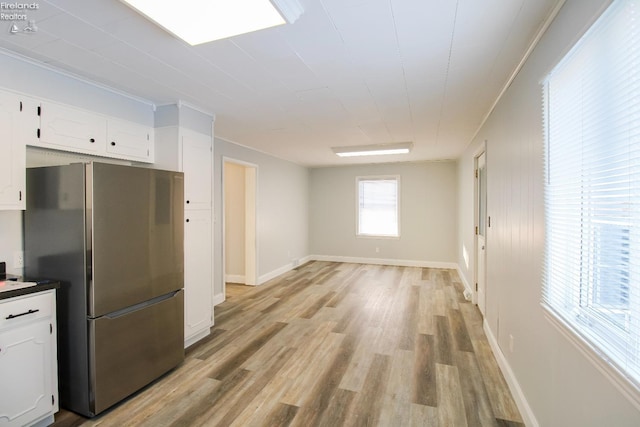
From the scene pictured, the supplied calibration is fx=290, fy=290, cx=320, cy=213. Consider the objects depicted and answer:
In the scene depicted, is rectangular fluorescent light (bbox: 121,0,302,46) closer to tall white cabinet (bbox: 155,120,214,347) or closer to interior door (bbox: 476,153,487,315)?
tall white cabinet (bbox: 155,120,214,347)

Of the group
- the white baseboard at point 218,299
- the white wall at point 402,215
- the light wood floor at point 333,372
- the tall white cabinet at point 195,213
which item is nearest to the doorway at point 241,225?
the white baseboard at point 218,299

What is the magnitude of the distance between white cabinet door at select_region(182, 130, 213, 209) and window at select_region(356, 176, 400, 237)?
4625mm

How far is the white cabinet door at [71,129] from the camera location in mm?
2193

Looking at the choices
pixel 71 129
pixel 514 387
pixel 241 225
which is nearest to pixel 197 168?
pixel 71 129

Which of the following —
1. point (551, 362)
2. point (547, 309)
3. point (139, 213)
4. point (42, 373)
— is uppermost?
point (139, 213)

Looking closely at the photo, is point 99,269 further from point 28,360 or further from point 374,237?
point 374,237

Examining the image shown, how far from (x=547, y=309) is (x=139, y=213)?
2.84 m

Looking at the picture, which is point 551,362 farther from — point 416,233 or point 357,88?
point 416,233

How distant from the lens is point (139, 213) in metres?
2.31

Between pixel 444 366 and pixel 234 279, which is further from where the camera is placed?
pixel 234 279

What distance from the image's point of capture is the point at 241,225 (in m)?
5.58

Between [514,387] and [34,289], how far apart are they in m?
3.39

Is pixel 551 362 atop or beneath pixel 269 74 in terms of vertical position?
beneath

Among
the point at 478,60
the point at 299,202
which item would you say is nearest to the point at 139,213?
the point at 478,60
